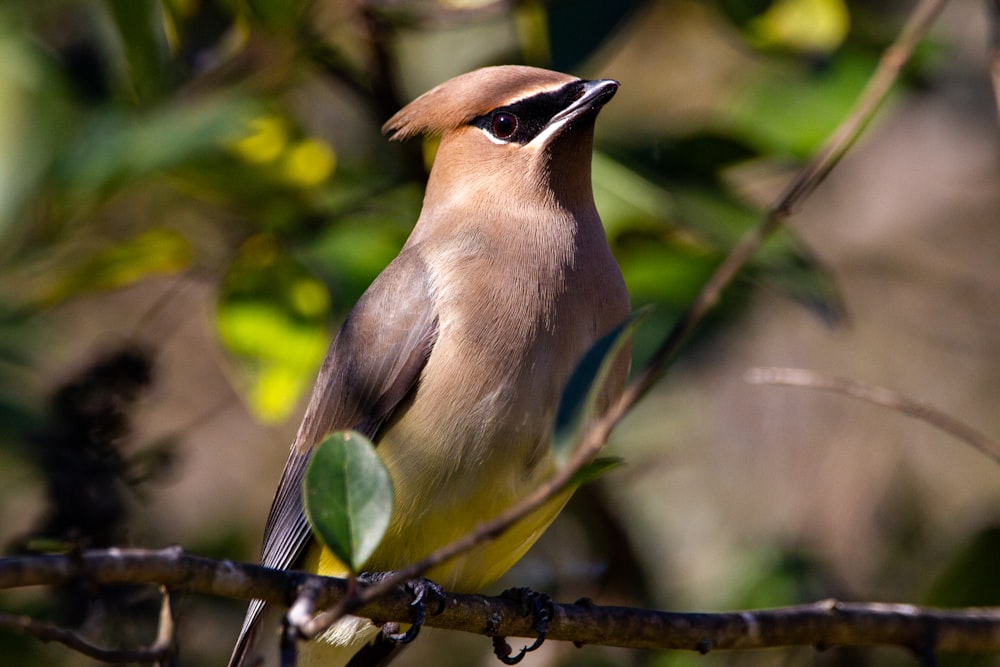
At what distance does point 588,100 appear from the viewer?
3098 mm

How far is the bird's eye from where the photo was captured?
3271mm

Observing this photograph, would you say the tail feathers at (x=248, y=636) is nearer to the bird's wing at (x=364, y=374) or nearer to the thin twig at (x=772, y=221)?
the bird's wing at (x=364, y=374)

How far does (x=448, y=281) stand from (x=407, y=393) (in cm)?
27

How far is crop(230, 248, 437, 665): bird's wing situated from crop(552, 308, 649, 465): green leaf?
1085 millimetres

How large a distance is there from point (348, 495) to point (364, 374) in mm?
1135

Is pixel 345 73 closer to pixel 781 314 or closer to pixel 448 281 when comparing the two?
pixel 448 281

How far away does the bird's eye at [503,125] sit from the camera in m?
3.27

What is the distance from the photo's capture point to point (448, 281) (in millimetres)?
3008

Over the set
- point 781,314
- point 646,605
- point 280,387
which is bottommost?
point 781,314

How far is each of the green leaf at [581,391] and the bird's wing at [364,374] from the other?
1.09m

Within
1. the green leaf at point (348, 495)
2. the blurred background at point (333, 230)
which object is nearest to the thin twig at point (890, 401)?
the blurred background at point (333, 230)

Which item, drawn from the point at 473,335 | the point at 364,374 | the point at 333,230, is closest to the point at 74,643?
the point at 473,335

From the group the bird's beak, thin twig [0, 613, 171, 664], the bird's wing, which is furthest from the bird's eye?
thin twig [0, 613, 171, 664]

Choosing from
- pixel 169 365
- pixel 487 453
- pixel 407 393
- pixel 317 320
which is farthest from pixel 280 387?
pixel 169 365
